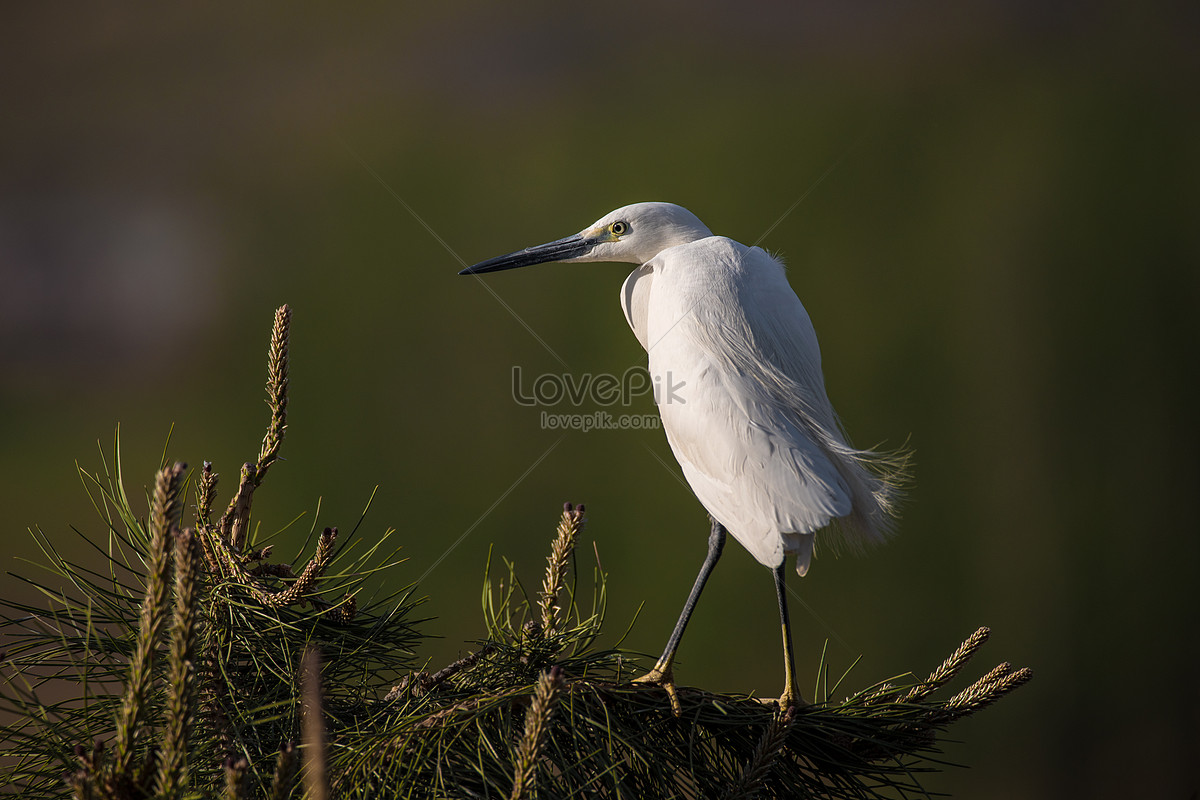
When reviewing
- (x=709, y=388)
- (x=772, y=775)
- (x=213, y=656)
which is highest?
(x=709, y=388)

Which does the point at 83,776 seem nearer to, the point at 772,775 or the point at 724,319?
the point at 772,775

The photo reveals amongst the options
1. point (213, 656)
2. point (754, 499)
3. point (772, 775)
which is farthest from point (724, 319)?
point (213, 656)

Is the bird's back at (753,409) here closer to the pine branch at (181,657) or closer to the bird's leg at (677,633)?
the bird's leg at (677,633)

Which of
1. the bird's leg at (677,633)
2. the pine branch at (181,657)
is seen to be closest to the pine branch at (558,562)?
the bird's leg at (677,633)

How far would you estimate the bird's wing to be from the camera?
71 cm

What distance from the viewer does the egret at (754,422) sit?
0.71m

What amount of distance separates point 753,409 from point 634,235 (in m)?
0.35

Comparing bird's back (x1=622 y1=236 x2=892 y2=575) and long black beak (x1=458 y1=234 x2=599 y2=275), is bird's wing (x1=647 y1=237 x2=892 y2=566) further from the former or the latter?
long black beak (x1=458 y1=234 x2=599 y2=275)

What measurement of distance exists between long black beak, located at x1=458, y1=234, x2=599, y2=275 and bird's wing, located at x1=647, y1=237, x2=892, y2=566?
0.18 m

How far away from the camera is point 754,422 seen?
74cm

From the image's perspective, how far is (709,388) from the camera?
0.77 metres

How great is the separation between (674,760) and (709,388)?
14.7 inches

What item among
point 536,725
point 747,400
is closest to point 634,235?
point 747,400

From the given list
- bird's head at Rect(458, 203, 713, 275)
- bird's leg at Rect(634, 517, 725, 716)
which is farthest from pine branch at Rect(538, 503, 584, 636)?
bird's head at Rect(458, 203, 713, 275)
